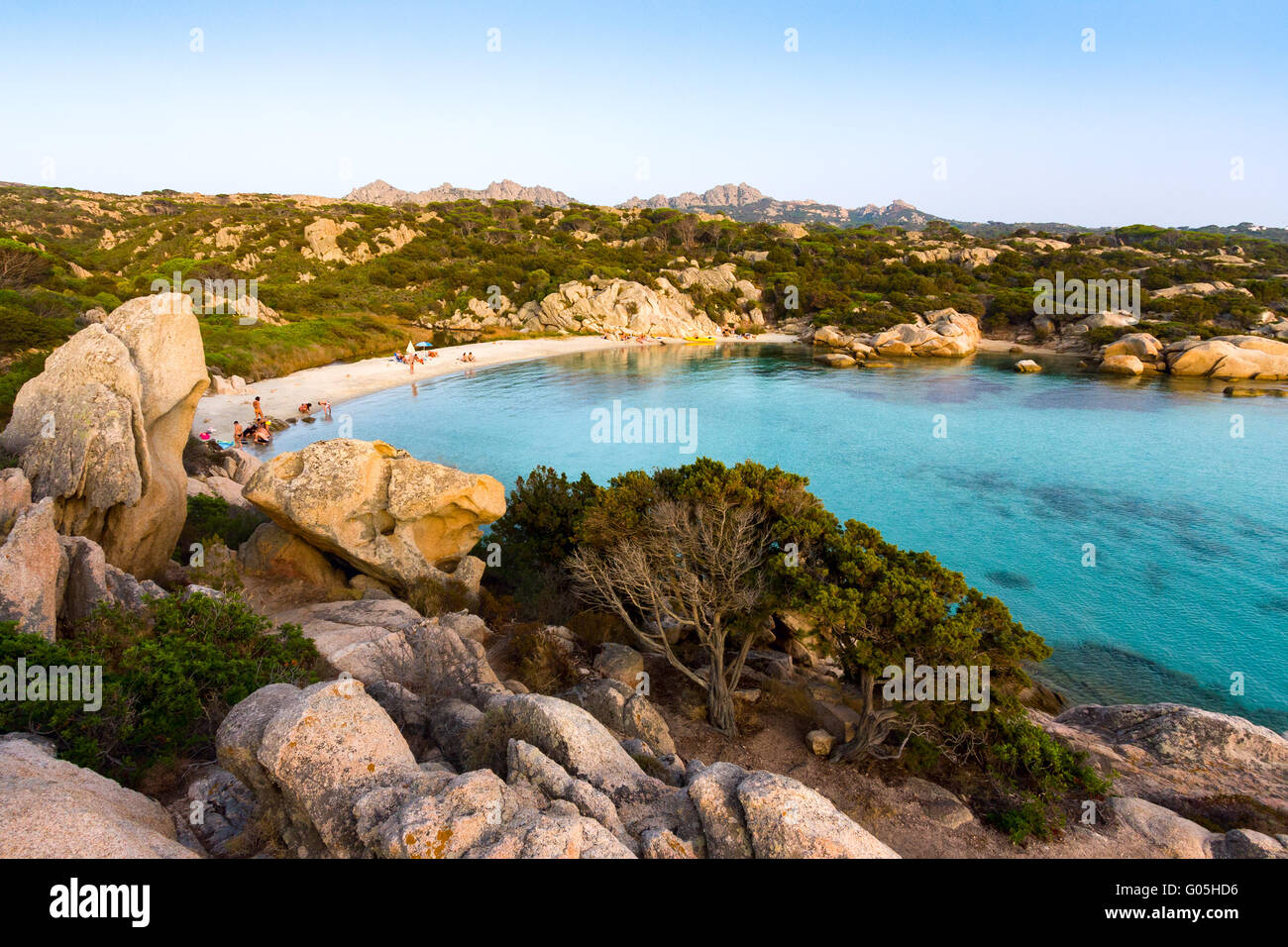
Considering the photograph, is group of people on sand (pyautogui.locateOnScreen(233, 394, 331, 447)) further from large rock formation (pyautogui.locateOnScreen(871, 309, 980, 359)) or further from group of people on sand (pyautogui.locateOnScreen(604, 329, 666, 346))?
large rock formation (pyautogui.locateOnScreen(871, 309, 980, 359))

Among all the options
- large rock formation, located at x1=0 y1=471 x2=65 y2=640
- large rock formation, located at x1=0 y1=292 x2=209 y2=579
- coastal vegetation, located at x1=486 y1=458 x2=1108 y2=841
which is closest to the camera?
large rock formation, located at x1=0 y1=471 x2=65 y2=640

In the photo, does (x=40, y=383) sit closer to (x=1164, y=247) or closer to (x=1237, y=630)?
(x=1237, y=630)

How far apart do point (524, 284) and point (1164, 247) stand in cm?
12272

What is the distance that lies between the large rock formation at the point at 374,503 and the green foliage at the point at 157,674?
488 cm

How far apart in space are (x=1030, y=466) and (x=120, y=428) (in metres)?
39.5

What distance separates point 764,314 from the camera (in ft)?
312

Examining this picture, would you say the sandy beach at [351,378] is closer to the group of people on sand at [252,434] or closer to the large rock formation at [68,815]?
the group of people on sand at [252,434]

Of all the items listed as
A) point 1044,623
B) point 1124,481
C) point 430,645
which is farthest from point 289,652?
point 1124,481

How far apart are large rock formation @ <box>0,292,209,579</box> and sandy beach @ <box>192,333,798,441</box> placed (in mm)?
15761

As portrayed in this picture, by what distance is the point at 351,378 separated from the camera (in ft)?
162

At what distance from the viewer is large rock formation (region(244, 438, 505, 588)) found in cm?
1562

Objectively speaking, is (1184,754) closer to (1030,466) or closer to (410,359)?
(1030,466)

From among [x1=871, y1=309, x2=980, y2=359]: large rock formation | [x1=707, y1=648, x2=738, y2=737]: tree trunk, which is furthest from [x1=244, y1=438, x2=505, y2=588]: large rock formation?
[x1=871, y1=309, x2=980, y2=359]: large rock formation

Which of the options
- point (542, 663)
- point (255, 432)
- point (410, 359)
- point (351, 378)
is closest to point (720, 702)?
point (542, 663)
